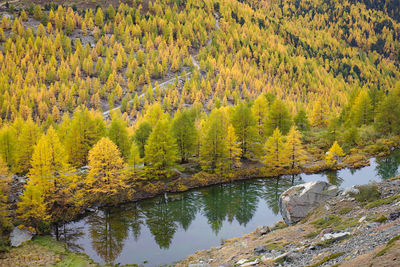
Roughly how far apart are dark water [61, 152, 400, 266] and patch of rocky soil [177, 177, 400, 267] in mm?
4772

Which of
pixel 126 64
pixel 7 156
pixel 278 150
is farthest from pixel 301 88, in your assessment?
pixel 7 156

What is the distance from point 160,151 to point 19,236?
25.1 m

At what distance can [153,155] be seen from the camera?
55469 mm

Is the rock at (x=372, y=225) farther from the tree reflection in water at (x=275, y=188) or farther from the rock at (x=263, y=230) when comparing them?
the tree reflection in water at (x=275, y=188)

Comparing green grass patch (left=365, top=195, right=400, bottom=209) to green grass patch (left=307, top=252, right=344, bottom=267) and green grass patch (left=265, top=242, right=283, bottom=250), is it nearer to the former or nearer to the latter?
green grass patch (left=265, top=242, right=283, bottom=250)

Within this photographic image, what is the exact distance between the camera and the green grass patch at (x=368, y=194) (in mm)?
29955

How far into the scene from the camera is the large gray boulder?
3412cm

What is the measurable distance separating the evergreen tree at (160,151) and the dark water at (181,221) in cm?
578

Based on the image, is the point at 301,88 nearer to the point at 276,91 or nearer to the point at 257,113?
the point at 276,91

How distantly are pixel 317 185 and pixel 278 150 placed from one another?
84.3 feet

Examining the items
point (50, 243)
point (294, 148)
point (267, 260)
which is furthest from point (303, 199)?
point (50, 243)

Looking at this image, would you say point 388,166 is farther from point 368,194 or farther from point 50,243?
point 50,243

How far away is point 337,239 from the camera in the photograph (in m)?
22.2

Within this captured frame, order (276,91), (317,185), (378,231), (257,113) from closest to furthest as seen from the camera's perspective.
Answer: (378,231) < (317,185) < (257,113) < (276,91)
